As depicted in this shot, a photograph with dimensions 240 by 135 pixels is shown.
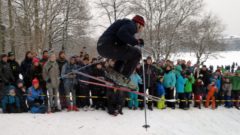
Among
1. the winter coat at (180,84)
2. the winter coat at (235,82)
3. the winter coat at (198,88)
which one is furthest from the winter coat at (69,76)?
the winter coat at (235,82)

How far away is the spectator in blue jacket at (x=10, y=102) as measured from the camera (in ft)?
28.4

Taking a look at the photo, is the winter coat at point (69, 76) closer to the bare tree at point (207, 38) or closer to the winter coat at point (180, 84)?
the winter coat at point (180, 84)

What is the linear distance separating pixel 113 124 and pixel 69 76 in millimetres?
2182

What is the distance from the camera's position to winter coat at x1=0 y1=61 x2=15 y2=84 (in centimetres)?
866

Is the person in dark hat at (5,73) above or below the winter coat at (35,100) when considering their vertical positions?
above

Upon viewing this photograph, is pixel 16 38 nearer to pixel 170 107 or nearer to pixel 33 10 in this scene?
pixel 33 10

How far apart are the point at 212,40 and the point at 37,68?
35.0m

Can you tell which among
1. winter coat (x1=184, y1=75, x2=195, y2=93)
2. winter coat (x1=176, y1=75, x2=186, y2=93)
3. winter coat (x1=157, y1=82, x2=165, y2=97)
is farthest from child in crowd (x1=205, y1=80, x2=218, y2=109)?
winter coat (x1=157, y1=82, x2=165, y2=97)

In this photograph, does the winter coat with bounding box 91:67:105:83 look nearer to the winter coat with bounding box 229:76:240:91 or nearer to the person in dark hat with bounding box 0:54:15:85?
the person in dark hat with bounding box 0:54:15:85

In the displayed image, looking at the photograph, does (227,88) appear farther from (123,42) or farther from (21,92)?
(21,92)

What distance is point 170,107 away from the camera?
36.7 ft

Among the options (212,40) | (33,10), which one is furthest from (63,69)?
(212,40)

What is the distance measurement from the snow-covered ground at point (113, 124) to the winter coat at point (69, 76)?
102 centimetres

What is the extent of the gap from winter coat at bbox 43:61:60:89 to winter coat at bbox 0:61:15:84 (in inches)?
42.5
